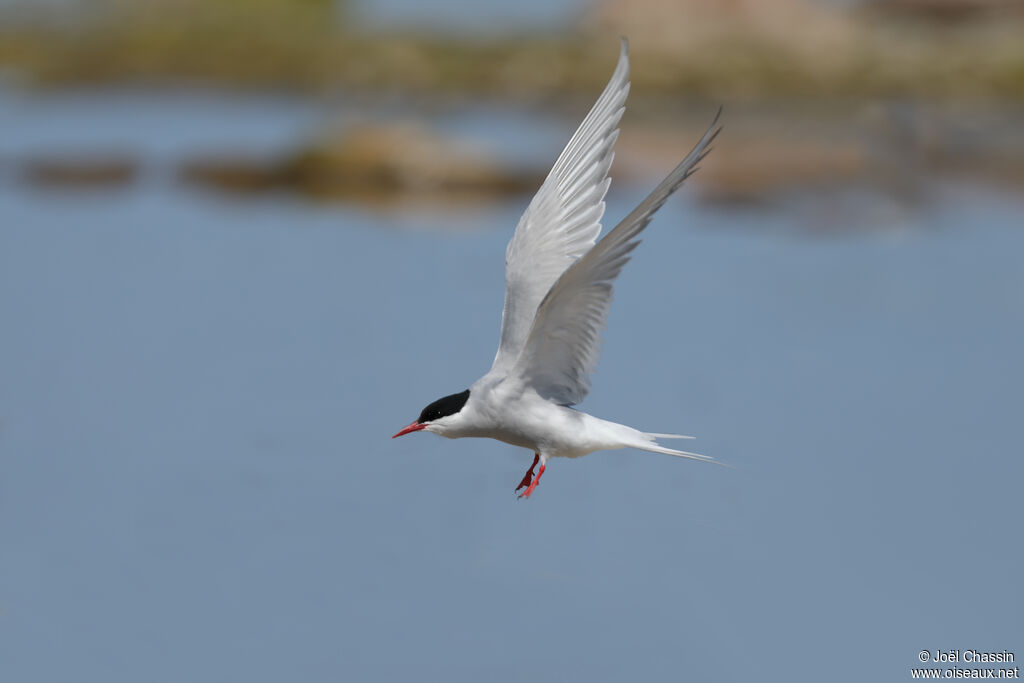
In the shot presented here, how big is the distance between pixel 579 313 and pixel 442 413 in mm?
622

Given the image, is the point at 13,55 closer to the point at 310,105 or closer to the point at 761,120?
the point at 310,105

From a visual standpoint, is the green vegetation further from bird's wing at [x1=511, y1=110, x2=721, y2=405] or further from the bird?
bird's wing at [x1=511, y1=110, x2=721, y2=405]

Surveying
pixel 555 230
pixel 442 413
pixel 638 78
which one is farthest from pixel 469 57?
pixel 442 413

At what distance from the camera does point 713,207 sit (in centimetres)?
1505

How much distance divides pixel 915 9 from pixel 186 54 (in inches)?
694

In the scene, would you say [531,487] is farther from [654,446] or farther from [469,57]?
[469,57]

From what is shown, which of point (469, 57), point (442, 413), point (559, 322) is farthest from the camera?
point (469, 57)

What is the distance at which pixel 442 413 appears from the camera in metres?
4.92

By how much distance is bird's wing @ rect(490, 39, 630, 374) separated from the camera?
5242 mm

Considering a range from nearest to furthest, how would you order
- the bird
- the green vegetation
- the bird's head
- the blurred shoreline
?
the bird
the bird's head
the blurred shoreline
the green vegetation

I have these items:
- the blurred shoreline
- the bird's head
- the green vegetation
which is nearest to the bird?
the bird's head

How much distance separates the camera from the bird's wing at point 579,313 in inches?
166

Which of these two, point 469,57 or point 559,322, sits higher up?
point 469,57

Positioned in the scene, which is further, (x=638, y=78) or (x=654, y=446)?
(x=638, y=78)
